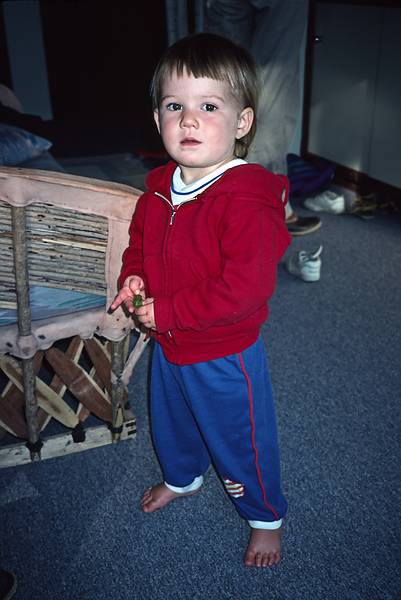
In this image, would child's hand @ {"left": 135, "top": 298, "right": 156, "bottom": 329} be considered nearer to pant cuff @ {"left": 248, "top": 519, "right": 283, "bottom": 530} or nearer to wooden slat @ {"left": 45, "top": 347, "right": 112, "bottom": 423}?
wooden slat @ {"left": 45, "top": 347, "right": 112, "bottom": 423}

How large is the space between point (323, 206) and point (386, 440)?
1.79m

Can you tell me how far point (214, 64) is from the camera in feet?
3.40

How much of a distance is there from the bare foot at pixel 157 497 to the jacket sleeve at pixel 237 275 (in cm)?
55

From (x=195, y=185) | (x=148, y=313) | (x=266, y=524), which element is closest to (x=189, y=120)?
(x=195, y=185)

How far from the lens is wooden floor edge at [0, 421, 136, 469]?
150 cm

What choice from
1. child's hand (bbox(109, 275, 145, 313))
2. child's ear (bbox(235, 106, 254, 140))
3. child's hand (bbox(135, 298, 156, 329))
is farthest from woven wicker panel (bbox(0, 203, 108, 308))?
child's ear (bbox(235, 106, 254, 140))

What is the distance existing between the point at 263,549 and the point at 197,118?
892 millimetres

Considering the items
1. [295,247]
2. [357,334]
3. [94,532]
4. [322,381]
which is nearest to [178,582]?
[94,532]

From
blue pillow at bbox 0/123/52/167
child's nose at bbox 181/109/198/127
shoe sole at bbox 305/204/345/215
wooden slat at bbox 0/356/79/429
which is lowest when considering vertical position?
shoe sole at bbox 305/204/345/215

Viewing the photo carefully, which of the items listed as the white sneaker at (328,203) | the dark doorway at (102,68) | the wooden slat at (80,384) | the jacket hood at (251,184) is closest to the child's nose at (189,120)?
the jacket hood at (251,184)

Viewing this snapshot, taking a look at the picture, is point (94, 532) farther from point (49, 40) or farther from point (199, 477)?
point (49, 40)

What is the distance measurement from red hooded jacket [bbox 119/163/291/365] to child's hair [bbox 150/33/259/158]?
0.49 ft

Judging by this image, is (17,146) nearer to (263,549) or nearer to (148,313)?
(148,313)

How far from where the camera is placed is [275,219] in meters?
1.03
